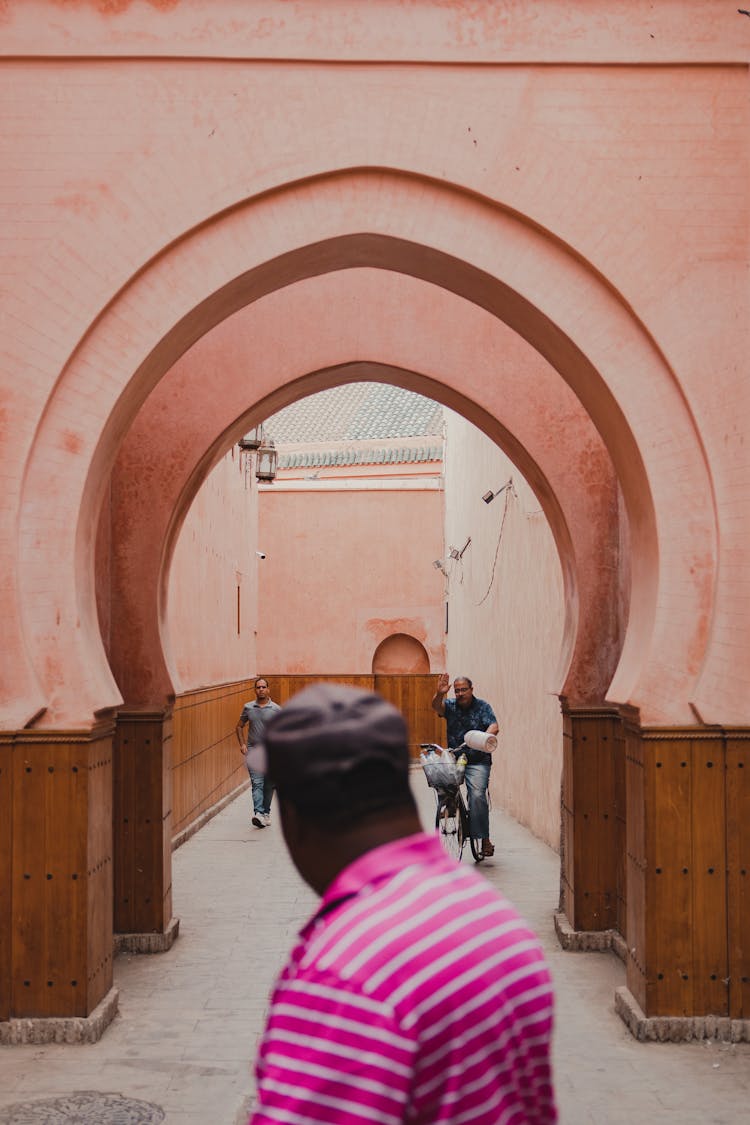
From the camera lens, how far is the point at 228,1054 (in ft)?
20.2

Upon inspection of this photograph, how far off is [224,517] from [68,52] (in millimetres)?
11709

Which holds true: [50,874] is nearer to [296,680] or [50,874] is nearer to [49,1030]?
[49,1030]

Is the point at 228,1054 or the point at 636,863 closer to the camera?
the point at 228,1054

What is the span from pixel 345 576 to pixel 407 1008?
26486mm

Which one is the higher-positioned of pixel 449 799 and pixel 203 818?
pixel 449 799

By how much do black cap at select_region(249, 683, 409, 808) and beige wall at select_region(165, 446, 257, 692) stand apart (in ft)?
31.0

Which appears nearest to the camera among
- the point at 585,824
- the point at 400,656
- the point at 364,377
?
the point at 585,824

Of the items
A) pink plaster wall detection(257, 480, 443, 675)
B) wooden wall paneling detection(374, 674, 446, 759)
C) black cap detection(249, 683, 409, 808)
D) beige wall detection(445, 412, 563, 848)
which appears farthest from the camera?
pink plaster wall detection(257, 480, 443, 675)

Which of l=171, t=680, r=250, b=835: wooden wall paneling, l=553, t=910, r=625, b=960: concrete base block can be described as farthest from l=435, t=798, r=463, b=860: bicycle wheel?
l=553, t=910, r=625, b=960: concrete base block

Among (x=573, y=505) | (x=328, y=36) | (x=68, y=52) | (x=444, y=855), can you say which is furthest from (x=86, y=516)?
(x=444, y=855)

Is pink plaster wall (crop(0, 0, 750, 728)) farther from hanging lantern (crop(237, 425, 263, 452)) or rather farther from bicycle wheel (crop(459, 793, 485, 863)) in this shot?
hanging lantern (crop(237, 425, 263, 452))

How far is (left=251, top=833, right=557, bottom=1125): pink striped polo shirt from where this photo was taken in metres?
1.55

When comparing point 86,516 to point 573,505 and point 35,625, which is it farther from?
point 573,505


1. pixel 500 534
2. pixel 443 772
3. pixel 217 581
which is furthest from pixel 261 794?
pixel 500 534
